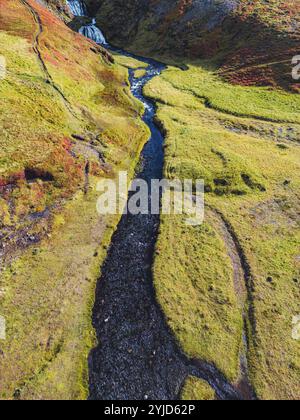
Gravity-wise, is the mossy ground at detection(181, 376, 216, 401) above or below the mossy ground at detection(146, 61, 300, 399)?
below

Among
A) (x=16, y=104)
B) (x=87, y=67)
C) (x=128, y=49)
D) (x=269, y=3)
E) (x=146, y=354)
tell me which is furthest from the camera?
(x=128, y=49)

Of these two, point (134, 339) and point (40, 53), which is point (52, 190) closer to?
point (134, 339)

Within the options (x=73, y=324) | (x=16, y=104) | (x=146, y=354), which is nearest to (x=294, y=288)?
(x=146, y=354)

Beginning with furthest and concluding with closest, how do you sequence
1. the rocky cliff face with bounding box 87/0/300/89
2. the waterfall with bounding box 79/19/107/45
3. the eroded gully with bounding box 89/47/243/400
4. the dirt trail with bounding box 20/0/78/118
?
1. the waterfall with bounding box 79/19/107/45
2. the rocky cliff face with bounding box 87/0/300/89
3. the dirt trail with bounding box 20/0/78/118
4. the eroded gully with bounding box 89/47/243/400

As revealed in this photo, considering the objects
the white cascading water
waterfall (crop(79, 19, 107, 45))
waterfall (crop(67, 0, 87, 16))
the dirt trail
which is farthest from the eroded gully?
waterfall (crop(67, 0, 87, 16))

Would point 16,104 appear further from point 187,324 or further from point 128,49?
point 128,49

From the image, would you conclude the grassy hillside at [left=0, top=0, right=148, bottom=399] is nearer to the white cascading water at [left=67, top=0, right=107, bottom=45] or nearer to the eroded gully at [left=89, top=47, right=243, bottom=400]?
the eroded gully at [left=89, top=47, right=243, bottom=400]
